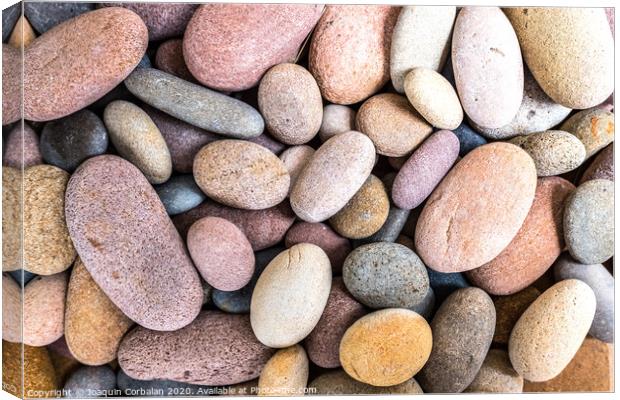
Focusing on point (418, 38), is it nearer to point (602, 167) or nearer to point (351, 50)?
point (351, 50)

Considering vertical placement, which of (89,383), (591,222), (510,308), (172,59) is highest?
(172,59)

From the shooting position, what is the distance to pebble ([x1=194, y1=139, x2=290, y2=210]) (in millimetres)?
772

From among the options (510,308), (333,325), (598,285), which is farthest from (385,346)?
(598,285)

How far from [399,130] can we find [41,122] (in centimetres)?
41

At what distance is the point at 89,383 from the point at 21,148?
28 centimetres

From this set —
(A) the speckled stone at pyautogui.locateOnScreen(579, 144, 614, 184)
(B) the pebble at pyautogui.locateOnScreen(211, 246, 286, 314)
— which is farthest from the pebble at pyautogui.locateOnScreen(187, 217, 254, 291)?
(A) the speckled stone at pyautogui.locateOnScreen(579, 144, 614, 184)

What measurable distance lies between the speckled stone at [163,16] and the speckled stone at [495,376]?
539 mm

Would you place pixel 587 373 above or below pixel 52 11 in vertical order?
below

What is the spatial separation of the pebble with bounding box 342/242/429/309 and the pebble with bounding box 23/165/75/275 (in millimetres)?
326

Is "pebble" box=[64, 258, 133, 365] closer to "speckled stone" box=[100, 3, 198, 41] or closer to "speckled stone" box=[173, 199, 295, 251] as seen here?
"speckled stone" box=[173, 199, 295, 251]

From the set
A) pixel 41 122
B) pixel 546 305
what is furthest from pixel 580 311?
pixel 41 122

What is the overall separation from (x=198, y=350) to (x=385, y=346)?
0.71 ft

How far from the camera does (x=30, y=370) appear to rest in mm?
792

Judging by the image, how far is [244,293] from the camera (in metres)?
0.79
